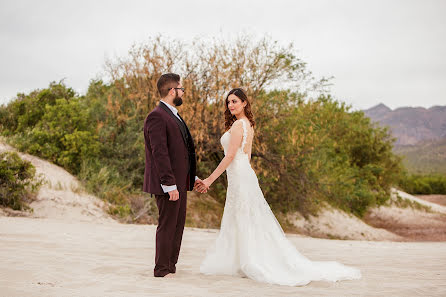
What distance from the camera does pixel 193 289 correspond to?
4.13m

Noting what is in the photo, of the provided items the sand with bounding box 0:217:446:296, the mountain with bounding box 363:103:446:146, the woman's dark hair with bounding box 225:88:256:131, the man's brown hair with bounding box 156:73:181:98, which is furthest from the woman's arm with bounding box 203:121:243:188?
the mountain with bounding box 363:103:446:146

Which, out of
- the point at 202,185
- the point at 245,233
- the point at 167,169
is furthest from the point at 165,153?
the point at 245,233

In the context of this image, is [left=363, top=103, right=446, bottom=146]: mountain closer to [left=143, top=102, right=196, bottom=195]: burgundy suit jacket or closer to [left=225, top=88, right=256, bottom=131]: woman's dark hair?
[left=225, top=88, right=256, bottom=131]: woman's dark hair

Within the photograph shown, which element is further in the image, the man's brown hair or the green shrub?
A: the green shrub

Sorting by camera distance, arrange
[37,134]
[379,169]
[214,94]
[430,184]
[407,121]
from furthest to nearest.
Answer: [407,121] → [430,184] → [379,169] → [214,94] → [37,134]

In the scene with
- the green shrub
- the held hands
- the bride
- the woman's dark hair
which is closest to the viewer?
the bride

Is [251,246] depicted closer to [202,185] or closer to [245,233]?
[245,233]

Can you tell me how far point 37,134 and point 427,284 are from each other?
1134 cm

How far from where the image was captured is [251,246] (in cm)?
478

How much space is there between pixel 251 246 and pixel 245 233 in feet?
0.53

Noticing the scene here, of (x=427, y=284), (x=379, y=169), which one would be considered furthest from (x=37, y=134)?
(x=379, y=169)

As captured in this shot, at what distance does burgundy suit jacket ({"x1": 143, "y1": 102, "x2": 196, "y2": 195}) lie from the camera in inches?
176

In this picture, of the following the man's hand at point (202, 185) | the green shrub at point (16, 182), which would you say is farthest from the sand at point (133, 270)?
the green shrub at point (16, 182)

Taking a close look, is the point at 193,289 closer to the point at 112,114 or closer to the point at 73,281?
the point at 73,281
